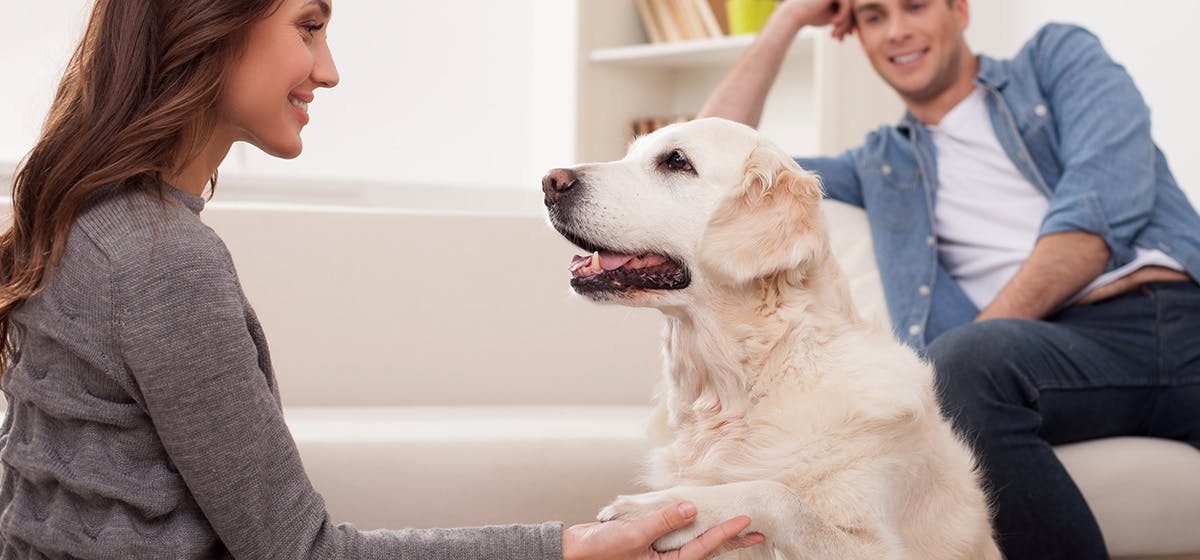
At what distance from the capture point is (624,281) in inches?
57.1

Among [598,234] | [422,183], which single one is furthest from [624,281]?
[422,183]

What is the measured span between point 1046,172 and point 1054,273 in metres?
0.38

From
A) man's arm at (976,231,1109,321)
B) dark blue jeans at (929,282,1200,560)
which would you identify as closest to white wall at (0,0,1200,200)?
man's arm at (976,231,1109,321)

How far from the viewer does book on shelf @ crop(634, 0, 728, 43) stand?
3.81 m

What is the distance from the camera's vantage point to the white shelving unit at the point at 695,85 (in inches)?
135

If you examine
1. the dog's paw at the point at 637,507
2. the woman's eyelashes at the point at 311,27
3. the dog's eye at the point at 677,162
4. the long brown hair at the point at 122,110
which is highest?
the woman's eyelashes at the point at 311,27

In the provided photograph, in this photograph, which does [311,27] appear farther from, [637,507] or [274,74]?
[637,507]

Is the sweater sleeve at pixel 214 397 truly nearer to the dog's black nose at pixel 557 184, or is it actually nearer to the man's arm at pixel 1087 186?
the dog's black nose at pixel 557 184

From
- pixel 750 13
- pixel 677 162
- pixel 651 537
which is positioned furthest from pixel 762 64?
pixel 651 537

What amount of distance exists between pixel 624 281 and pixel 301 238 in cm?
121

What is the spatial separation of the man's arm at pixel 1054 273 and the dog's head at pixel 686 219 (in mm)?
923

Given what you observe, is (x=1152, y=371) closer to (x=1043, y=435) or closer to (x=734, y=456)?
(x=1043, y=435)

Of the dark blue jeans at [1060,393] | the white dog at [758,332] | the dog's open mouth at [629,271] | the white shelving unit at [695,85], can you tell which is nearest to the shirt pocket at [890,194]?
the dark blue jeans at [1060,393]

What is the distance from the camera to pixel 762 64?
2.78 meters
